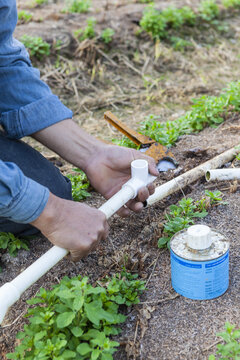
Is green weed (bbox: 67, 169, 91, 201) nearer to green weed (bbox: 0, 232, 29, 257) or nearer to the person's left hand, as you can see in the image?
the person's left hand

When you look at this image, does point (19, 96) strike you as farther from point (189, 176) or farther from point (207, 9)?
point (207, 9)

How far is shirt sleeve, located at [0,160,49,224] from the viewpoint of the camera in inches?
66.2

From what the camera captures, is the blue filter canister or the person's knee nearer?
the blue filter canister

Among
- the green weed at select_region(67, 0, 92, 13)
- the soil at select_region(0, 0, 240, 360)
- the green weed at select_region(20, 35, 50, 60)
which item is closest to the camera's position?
the soil at select_region(0, 0, 240, 360)

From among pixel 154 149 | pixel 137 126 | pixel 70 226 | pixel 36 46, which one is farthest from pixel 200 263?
pixel 36 46

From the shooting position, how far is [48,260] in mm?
1796

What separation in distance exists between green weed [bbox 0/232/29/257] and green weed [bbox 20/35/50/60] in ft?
8.92

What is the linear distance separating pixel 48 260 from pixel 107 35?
3.59 m

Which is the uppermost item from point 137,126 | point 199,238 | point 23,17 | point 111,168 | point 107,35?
point 199,238

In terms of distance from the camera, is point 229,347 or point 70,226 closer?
point 229,347

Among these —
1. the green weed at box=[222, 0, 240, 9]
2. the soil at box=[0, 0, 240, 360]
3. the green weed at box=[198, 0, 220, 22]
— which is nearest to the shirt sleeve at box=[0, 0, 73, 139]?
the soil at box=[0, 0, 240, 360]

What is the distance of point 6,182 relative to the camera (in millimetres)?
1666

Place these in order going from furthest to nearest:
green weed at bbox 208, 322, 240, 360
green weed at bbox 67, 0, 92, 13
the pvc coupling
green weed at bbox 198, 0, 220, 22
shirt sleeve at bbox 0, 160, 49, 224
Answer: green weed at bbox 198, 0, 220, 22
green weed at bbox 67, 0, 92, 13
the pvc coupling
shirt sleeve at bbox 0, 160, 49, 224
green weed at bbox 208, 322, 240, 360

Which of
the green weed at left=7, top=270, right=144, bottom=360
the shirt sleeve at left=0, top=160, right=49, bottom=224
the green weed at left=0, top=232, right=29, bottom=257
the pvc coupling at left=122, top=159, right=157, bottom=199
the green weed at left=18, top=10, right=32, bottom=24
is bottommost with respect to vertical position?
the green weed at left=0, top=232, right=29, bottom=257
